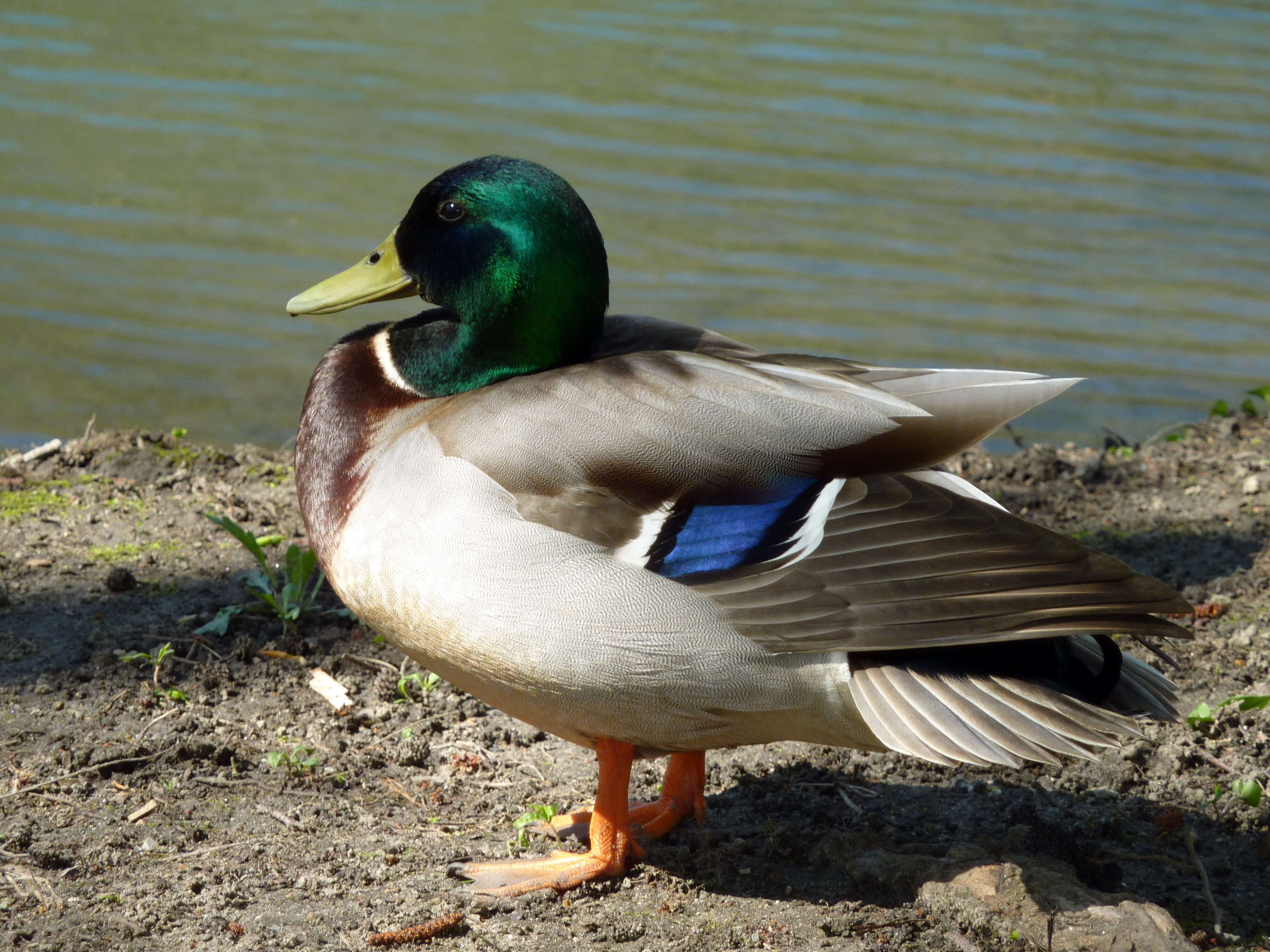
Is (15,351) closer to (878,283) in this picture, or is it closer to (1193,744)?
(878,283)

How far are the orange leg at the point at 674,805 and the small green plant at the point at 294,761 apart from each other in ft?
1.91

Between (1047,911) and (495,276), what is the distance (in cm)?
165

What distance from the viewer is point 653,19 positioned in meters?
11.7

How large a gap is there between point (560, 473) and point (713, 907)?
909 millimetres

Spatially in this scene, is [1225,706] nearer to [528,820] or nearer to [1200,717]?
[1200,717]

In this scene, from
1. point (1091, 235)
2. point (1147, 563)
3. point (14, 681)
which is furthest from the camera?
point (1091, 235)

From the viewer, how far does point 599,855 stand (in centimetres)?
274

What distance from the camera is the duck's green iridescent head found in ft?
9.12

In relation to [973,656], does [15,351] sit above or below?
below

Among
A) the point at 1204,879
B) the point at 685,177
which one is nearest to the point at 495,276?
the point at 1204,879

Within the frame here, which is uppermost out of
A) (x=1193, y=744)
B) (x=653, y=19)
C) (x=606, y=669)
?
(x=653, y=19)

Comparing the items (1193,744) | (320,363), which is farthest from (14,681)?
(1193,744)

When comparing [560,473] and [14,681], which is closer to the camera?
[560,473]

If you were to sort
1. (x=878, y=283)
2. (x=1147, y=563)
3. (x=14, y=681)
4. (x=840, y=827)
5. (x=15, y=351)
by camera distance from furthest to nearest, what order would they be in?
(x=878, y=283) < (x=15, y=351) < (x=1147, y=563) < (x=14, y=681) < (x=840, y=827)
